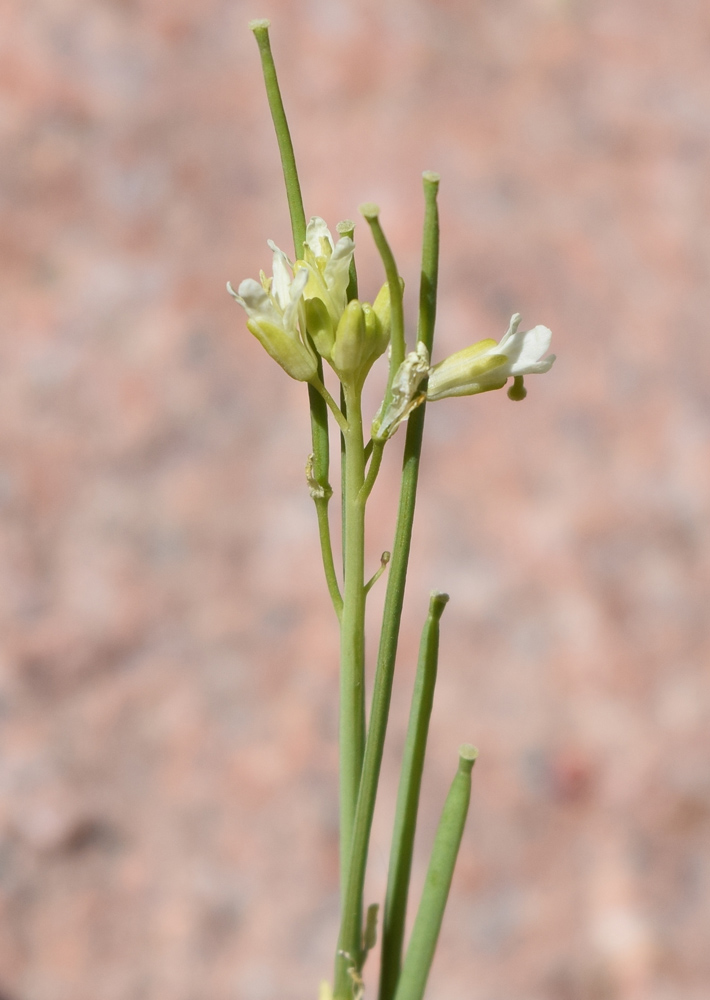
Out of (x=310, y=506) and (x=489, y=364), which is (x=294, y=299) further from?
(x=310, y=506)

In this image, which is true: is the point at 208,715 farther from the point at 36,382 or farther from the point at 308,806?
the point at 36,382

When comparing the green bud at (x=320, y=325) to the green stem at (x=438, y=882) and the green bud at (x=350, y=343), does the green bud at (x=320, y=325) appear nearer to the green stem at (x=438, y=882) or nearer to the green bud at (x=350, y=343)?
the green bud at (x=350, y=343)

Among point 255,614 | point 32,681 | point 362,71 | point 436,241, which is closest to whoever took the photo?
point 436,241

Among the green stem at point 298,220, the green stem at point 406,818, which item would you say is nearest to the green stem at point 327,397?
the green stem at point 298,220

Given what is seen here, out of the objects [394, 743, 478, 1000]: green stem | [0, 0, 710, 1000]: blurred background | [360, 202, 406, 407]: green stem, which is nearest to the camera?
[360, 202, 406, 407]: green stem

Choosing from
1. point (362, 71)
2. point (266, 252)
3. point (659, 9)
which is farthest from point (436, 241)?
point (659, 9)

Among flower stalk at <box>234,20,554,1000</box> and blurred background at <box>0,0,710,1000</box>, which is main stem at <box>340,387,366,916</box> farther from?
blurred background at <box>0,0,710,1000</box>

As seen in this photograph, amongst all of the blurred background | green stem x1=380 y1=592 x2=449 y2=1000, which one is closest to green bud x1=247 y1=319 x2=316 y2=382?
green stem x1=380 y1=592 x2=449 y2=1000
